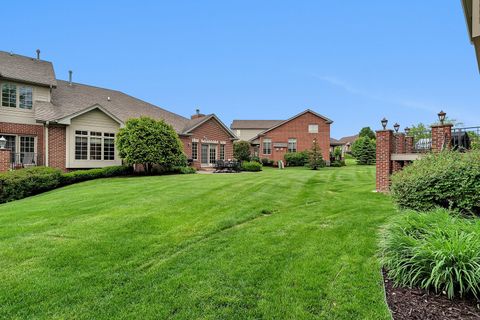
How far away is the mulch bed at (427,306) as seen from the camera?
259cm

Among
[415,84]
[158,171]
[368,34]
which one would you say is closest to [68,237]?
[158,171]

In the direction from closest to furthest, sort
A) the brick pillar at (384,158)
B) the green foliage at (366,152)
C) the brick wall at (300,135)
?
the brick pillar at (384,158) < the brick wall at (300,135) < the green foliage at (366,152)

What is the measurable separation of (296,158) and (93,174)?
21.5 meters

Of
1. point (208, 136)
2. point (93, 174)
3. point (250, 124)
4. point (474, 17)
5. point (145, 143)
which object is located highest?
point (250, 124)

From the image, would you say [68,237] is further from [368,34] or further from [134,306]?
[368,34]

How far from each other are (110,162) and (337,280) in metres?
17.7

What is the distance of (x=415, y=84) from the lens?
79.3 ft

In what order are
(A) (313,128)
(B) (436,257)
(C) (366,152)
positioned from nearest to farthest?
(B) (436,257), (A) (313,128), (C) (366,152)

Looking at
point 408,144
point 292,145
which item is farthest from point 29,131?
point 292,145

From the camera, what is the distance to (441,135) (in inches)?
339

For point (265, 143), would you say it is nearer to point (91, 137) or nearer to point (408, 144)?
point (91, 137)

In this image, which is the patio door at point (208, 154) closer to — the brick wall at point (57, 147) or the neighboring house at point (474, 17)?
the brick wall at point (57, 147)

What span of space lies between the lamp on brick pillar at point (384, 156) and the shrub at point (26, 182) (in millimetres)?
14869

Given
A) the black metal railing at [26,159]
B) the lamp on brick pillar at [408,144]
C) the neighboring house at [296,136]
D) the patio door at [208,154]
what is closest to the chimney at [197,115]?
the patio door at [208,154]
